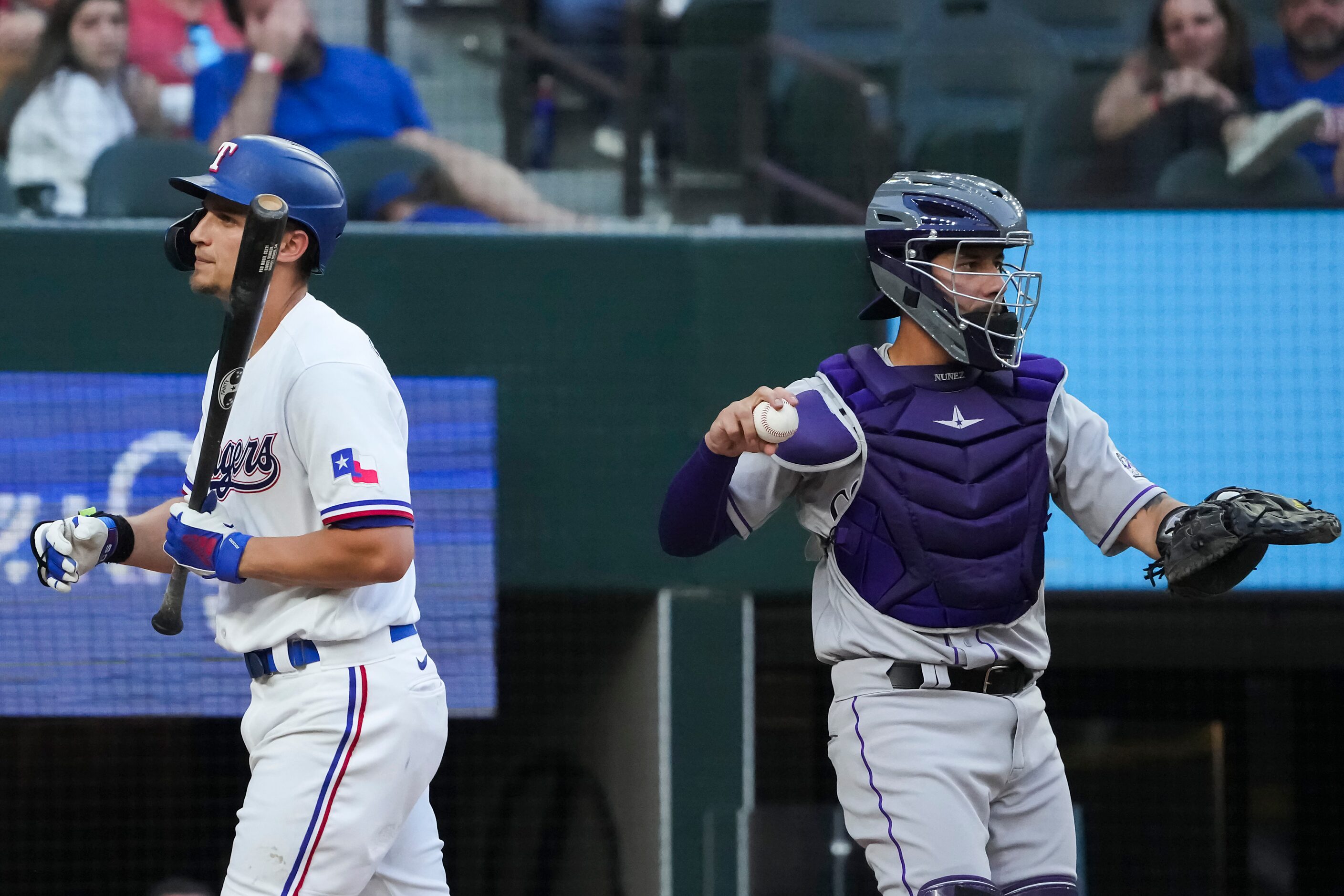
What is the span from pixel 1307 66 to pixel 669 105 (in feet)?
7.22

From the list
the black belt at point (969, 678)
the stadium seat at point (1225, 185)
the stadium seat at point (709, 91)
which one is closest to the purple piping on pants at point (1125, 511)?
the black belt at point (969, 678)

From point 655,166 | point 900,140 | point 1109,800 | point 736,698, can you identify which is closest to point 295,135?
point 655,166

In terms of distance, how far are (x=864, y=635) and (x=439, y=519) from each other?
235cm

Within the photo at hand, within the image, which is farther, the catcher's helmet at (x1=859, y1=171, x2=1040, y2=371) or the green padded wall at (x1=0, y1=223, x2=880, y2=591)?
the green padded wall at (x1=0, y1=223, x2=880, y2=591)

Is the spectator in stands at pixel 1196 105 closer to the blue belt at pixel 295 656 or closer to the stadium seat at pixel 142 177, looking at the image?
the stadium seat at pixel 142 177

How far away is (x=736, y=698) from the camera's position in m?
4.97

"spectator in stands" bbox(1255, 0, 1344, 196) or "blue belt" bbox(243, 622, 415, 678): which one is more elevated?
"spectator in stands" bbox(1255, 0, 1344, 196)

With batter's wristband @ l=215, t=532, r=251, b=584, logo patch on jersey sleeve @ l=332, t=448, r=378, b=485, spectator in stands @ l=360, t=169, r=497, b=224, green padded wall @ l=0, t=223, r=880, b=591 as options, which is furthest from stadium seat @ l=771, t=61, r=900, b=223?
batter's wristband @ l=215, t=532, r=251, b=584

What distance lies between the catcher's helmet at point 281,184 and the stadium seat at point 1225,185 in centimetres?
331

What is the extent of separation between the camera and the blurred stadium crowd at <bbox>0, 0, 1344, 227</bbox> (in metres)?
5.29

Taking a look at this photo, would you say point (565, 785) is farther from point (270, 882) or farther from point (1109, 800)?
point (270, 882)

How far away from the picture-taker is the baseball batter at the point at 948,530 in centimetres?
278

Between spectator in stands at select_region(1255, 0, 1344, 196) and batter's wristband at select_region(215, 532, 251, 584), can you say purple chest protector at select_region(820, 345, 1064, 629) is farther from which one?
spectator in stands at select_region(1255, 0, 1344, 196)

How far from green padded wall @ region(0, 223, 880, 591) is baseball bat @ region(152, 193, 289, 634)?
7.60 ft
